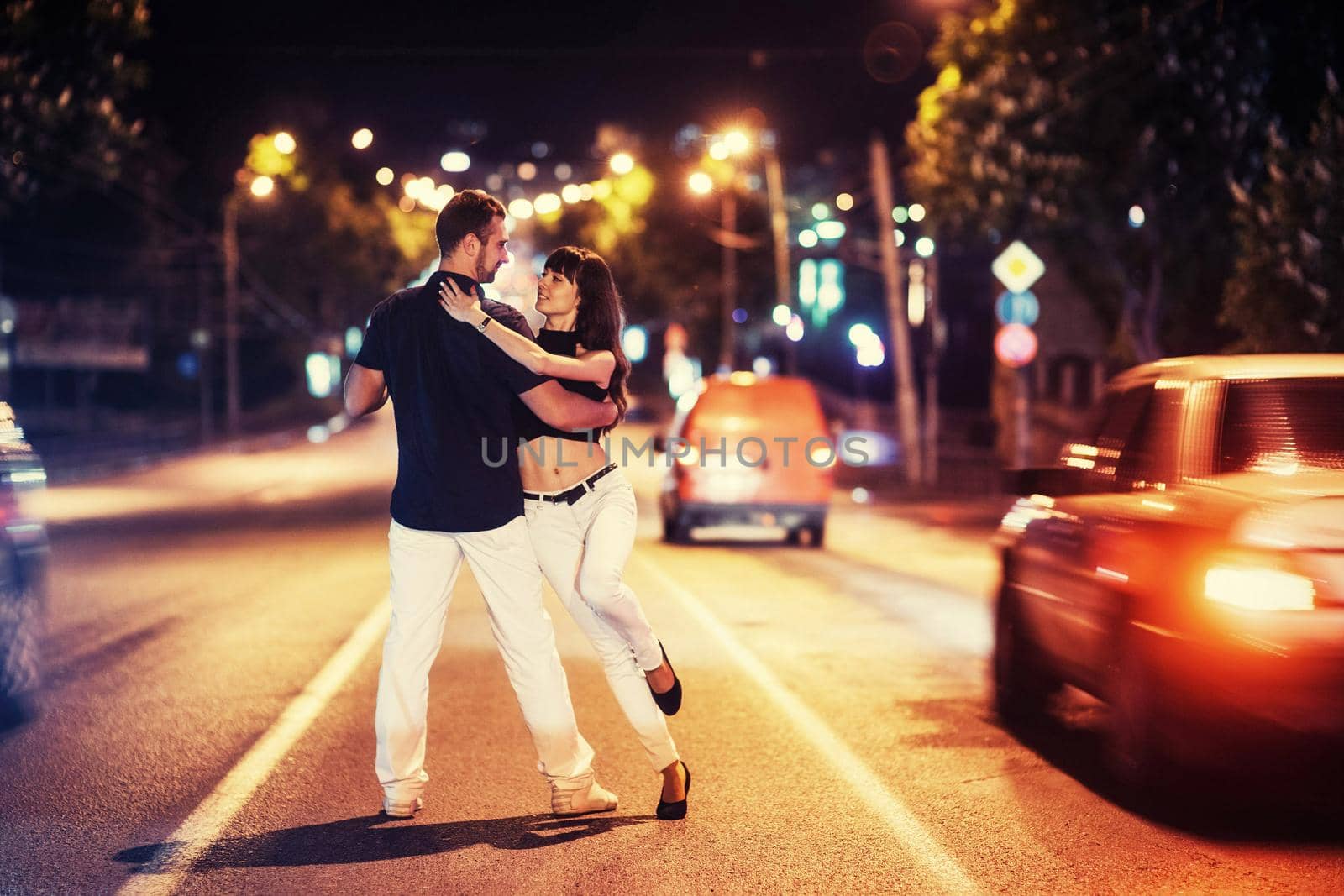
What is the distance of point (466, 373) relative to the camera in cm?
572

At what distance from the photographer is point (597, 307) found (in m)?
6.01

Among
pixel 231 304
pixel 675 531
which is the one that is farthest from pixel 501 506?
pixel 231 304

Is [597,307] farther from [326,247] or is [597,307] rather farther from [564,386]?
[326,247]

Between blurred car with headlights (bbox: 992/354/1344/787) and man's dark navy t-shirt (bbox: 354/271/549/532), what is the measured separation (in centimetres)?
247

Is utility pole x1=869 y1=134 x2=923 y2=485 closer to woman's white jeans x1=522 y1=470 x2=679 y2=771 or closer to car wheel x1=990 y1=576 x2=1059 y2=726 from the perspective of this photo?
car wheel x1=990 y1=576 x2=1059 y2=726

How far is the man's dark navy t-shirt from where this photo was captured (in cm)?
568

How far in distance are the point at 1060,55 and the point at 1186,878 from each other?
2163 cm

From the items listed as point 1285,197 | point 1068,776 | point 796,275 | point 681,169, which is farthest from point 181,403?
point 1068,776

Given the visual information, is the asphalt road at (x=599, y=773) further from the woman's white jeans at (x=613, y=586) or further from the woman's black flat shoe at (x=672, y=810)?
the woman's white jeans at (x=613, y=586)

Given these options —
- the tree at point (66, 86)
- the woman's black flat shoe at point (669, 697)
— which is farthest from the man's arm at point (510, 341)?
the tree at point (66, 86)

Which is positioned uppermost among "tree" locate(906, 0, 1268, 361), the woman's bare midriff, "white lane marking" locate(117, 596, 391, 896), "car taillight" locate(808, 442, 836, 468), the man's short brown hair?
"tree" locate(906, 0, 1268, 361)

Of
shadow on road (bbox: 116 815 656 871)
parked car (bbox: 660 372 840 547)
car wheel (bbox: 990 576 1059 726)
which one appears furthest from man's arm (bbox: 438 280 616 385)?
parked car (bbox: 660 372 840 547)

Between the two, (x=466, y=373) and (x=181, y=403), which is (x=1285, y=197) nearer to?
(x=466, y=373)

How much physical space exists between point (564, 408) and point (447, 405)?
0.42 meters
